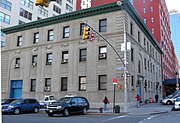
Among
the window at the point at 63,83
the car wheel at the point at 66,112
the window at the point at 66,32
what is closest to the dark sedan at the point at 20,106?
the car wheel at the point at 66,112

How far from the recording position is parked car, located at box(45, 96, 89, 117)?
731 inches

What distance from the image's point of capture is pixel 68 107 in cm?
1905

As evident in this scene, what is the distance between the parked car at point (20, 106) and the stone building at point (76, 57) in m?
7.29

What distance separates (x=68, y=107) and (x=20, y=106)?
221 inches

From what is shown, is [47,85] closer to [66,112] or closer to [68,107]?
[68,107]

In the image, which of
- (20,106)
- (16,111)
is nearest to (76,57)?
(20,106)

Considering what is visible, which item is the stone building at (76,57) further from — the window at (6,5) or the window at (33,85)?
the window at (6,5)

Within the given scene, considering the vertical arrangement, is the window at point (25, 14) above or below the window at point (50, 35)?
above

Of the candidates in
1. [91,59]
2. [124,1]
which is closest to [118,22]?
[124,1]

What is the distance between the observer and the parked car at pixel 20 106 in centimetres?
2094

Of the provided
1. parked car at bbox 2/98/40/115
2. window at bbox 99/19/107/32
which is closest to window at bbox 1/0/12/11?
window at bbox 99/19/107/32

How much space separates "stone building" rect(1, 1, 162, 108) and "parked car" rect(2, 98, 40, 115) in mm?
7288

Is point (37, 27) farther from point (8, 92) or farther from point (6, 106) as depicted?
point (6, 106)

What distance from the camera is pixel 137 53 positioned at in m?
33.3
